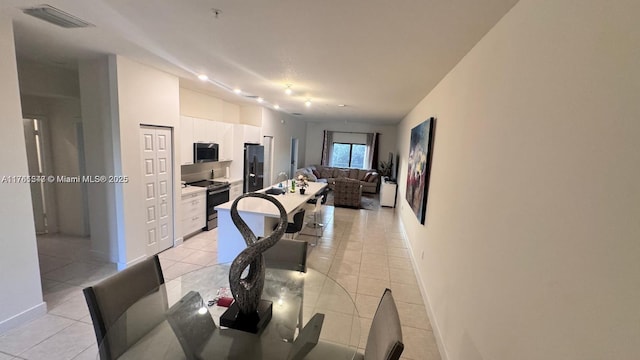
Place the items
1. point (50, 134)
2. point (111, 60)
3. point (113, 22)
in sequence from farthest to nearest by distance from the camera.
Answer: point (50, 134)
point (111, 60)
point (113, 22)

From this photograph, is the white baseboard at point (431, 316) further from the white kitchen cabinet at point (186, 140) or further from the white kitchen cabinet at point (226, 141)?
the white kitchen cabinet at point (226, 141)

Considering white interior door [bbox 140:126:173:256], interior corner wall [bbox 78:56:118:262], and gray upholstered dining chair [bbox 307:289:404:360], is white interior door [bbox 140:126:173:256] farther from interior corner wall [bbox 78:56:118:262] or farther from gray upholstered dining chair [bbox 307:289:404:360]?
gray upholstered dining chair [bbox 307:289:404:360]

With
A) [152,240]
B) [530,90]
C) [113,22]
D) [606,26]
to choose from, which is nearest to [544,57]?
[530,90]

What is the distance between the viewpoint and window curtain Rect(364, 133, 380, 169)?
1034 centimetres

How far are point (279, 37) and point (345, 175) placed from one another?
800cm

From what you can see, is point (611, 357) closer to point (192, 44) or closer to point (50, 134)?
point (192, 44)

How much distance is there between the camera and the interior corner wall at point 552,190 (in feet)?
2.47

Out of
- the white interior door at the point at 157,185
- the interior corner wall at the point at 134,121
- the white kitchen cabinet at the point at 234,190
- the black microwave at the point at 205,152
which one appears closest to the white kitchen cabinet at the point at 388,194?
the white kitchen cabinet at the point at 234,190

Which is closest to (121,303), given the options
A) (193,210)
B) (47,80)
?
(193,210)

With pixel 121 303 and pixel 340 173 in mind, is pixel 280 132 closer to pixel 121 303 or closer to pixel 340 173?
pixel 340 173

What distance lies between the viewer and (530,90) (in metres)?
1.23

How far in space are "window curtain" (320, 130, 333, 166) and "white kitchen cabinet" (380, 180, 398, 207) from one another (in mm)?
3615

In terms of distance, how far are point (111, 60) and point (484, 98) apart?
3743 millimetres

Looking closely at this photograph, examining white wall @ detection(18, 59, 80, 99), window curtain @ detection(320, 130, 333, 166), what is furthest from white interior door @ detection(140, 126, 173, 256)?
window curtain @ detection(320, 130, 333, 166)
